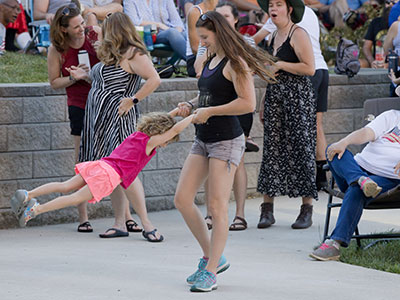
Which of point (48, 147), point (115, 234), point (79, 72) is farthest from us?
point (48, 147)

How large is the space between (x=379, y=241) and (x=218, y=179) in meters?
2.00

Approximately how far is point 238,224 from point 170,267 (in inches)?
62.8

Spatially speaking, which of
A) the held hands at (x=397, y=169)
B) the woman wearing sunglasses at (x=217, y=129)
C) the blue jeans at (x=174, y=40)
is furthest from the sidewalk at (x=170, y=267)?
the blue jeans at (x=174, y=40)

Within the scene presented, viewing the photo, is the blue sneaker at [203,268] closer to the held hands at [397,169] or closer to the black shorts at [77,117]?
the held hands at [397,169]

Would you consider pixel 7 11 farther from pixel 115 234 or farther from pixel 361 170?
pixel 361 170

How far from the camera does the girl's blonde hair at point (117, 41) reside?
6.89 m

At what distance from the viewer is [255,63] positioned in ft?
17.3

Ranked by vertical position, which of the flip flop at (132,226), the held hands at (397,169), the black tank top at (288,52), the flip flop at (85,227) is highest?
the black tank top at (288,52)

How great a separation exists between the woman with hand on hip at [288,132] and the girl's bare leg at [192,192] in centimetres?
211

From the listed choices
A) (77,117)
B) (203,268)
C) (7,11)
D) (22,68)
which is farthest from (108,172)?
(7,11)

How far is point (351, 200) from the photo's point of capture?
6.06 meters

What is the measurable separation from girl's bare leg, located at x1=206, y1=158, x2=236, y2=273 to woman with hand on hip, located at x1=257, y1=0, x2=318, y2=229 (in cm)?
220

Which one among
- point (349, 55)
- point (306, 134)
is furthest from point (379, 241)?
point (349, 55)

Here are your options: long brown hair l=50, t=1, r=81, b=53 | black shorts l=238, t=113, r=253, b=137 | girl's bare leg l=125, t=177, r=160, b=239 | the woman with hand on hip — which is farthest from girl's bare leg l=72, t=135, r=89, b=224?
the woman with hand on hip
